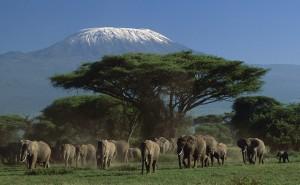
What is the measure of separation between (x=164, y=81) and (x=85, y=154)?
45.0 feet

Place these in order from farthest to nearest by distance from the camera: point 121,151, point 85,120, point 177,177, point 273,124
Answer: point 85,120
point 273,124
point 121,151
point 177,177

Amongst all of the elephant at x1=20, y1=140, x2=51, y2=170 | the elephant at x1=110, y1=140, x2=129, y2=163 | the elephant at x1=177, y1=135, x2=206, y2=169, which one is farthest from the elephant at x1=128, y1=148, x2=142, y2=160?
the elephant at x1=177, y1=135, x2=206, y2=169

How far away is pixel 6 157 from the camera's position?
50.1 m

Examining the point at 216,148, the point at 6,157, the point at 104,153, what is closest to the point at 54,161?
the point at 6,157

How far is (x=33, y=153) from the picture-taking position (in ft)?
118

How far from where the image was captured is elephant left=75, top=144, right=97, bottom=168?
42.2 m

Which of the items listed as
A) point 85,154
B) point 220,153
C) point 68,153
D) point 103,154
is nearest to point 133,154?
point 85,154

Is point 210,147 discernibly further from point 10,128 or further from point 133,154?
point 10,128

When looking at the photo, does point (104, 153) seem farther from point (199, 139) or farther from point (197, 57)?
point (197, 57)

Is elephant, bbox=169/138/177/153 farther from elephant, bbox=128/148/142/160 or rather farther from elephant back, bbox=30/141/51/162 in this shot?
elephant back, bbox=30/141/51/162

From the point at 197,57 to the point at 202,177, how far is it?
31.3 meters

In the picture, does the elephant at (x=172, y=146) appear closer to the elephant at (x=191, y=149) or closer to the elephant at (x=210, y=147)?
the elephant at (x=210, y=147)

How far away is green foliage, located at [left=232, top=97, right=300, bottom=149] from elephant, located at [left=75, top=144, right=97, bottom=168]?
19268mm

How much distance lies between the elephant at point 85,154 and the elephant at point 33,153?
3.44 m
